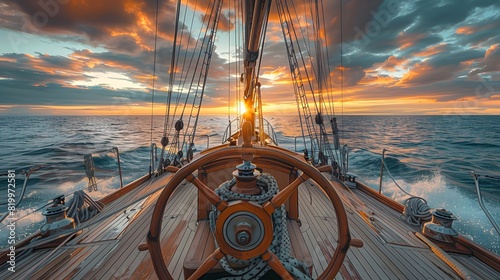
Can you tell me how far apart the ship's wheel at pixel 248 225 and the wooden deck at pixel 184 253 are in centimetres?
117

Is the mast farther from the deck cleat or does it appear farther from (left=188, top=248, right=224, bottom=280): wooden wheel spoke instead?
the deck cleat

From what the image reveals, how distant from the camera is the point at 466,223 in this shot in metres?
5.70

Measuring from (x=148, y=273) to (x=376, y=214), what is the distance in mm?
3556

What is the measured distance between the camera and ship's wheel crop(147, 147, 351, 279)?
1242 mm

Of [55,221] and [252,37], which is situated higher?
[252,37]

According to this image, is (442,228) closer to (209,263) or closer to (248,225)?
(248,225)

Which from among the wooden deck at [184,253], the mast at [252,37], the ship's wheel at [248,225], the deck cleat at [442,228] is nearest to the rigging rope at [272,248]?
the ship's wheel at [248,225]

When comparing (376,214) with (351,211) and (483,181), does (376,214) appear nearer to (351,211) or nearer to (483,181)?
(351,211)

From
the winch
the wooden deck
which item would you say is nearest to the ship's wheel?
the wooden deck

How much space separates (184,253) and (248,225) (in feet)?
5.62

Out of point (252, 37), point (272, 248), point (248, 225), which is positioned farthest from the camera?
point (252, 37)

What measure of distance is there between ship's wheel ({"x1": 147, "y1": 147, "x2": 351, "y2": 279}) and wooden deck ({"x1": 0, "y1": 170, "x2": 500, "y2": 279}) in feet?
3.84

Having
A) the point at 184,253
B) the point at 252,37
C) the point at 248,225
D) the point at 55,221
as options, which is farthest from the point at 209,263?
the point at 55,221

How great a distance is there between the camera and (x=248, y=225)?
4.03 feet
